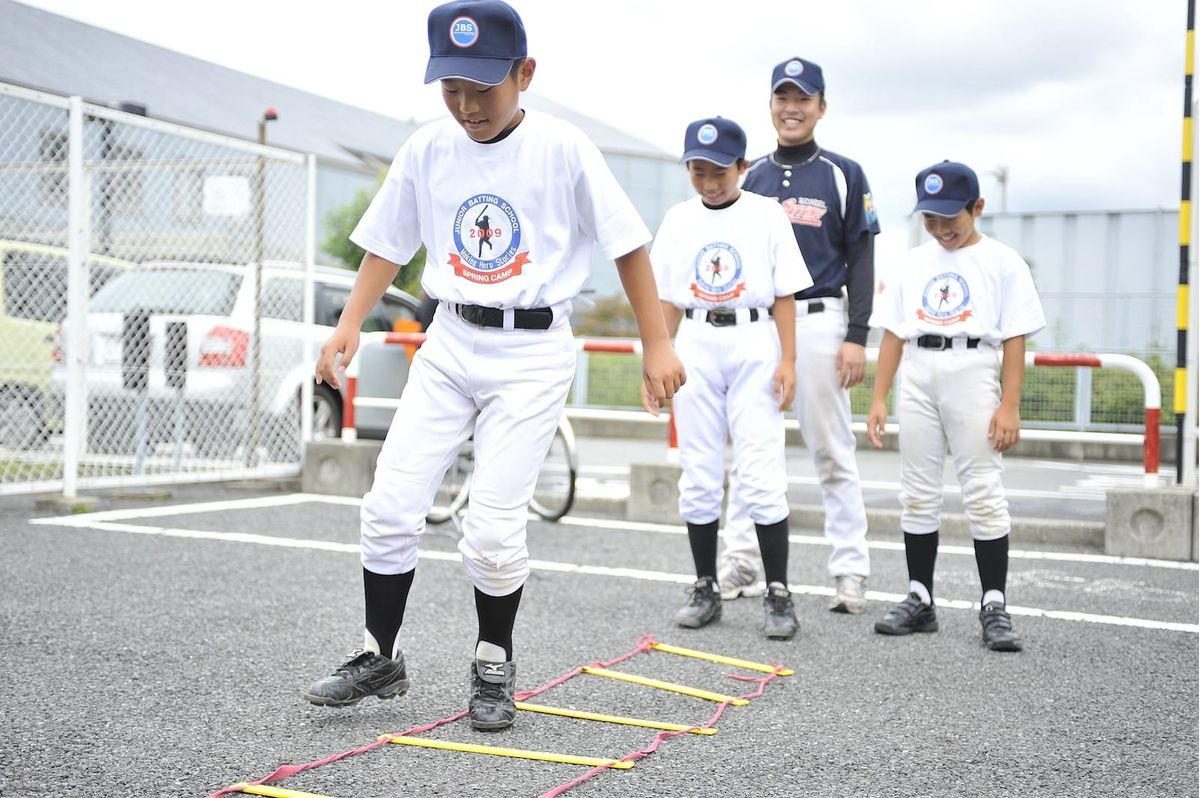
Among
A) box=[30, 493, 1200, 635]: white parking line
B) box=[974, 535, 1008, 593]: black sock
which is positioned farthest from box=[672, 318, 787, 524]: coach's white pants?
box=[30, 493, 1200, 635]: white parking line

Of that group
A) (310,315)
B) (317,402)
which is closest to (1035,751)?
(310,315)

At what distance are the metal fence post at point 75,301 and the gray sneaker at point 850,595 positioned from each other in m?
5.13

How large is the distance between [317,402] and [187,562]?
4424 mm

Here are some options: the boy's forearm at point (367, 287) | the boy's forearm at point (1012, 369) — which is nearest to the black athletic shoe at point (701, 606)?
the boy's forearm at point (1012, 369)

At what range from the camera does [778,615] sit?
4.95 m

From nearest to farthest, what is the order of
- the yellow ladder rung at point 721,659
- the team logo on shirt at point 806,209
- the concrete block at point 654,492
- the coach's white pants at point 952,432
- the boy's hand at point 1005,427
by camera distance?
1. the yellow ladder rung at point 721,659
2. the boy's hand at point 1005,427
3. the coach's white pants at point 952,432
4. the team logo on shirt at point 806,209
5. the concrete block at point 654,492

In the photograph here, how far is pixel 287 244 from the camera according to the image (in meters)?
9.84

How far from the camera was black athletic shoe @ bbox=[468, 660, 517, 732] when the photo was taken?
3.52 m

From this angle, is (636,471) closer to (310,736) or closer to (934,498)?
(934,498)

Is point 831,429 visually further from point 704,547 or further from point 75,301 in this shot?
point 75,301

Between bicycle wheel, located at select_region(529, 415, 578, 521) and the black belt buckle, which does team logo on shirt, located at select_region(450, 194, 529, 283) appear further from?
bicycle wheel, located at select_region(529, 415, 578, 521)

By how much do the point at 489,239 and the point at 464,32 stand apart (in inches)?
23.0

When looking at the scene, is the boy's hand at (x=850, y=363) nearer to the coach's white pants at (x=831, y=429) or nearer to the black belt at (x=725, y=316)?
the coach's white pants at (x=831, y=429)

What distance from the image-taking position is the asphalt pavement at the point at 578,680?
3.14 m
